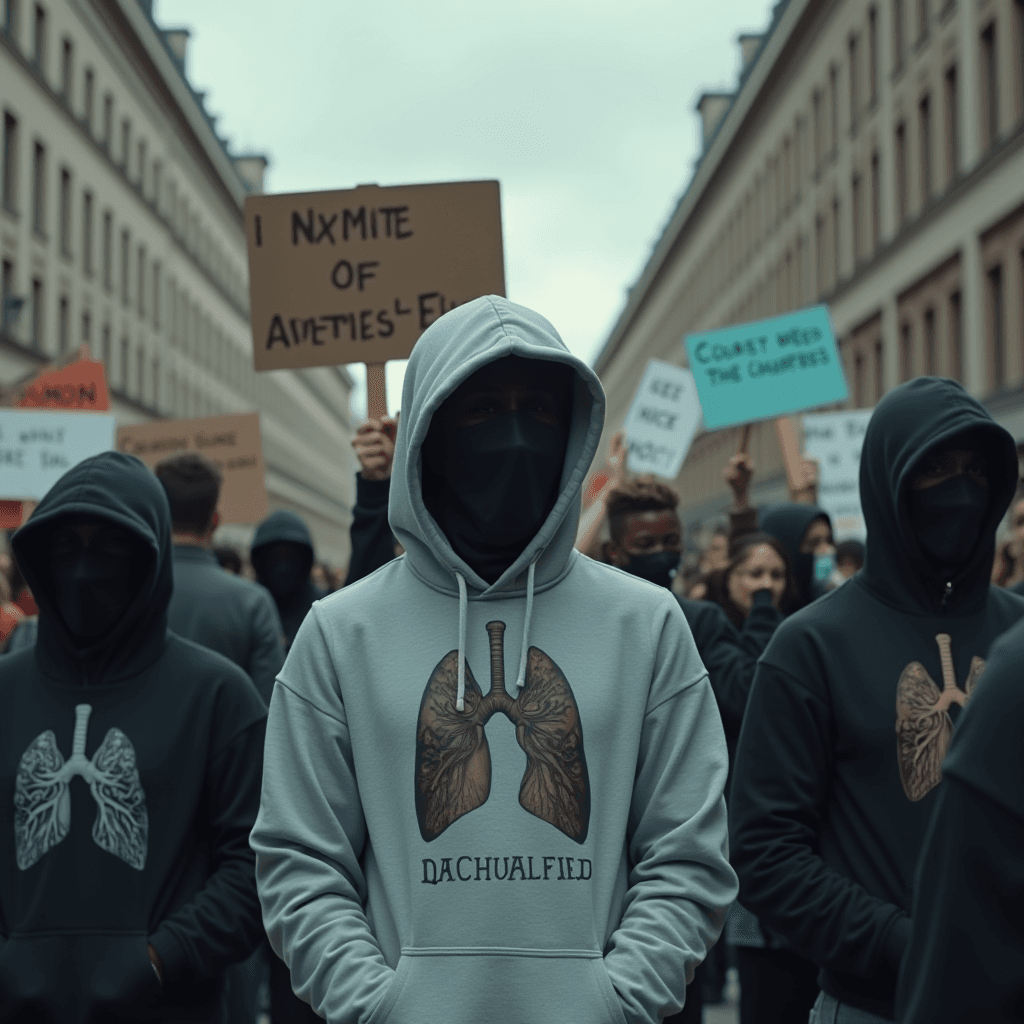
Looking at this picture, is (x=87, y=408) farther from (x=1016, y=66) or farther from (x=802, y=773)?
(x=1016, y=66)

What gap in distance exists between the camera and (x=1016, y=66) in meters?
→ 23.4

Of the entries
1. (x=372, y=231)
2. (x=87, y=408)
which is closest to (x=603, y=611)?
(x=372, y=231)

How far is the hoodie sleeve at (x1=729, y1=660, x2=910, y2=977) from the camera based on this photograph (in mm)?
3035

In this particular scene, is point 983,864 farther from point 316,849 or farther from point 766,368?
point 766,368

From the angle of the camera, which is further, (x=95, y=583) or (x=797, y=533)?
(x=797, y=533)

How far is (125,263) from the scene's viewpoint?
153 feet

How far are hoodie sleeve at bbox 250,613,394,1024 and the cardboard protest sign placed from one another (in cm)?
593

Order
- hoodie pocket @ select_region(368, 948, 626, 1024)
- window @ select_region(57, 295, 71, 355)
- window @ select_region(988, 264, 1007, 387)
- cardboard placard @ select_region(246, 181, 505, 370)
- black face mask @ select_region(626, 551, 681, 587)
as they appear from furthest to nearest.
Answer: window @ select_region(57, 295, 71, 355) → window @ select_region(988, 264, 1007, 387) → cardboard placard @ select_region(246, 181, 505, 370) → black face mask @ select_region(626, 551, 681, 587) → hoodie pocket @ select_region(368, 948, 626, 1024)

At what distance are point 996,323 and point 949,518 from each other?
2306 centimetres

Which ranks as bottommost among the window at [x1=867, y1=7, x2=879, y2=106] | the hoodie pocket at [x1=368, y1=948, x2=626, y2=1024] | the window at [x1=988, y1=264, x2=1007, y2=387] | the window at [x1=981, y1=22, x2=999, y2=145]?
the hoodie pocket at [x1=368, y1=948, x2=626, y2=1024]

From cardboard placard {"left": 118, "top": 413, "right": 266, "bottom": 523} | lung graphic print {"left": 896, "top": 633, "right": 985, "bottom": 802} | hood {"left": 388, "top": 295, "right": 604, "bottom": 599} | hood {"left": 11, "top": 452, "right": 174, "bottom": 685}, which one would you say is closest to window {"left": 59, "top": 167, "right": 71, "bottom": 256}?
cardboard placard {"left": 118, "top": 413, "right": 266, "bottom": 523}

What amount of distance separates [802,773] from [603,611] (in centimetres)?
85

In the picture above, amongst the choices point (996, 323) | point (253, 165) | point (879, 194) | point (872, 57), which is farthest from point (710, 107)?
point (996, 323)

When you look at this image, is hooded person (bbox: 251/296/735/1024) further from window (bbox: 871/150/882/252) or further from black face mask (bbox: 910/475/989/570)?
window (bbox: 871/150/882/252)
